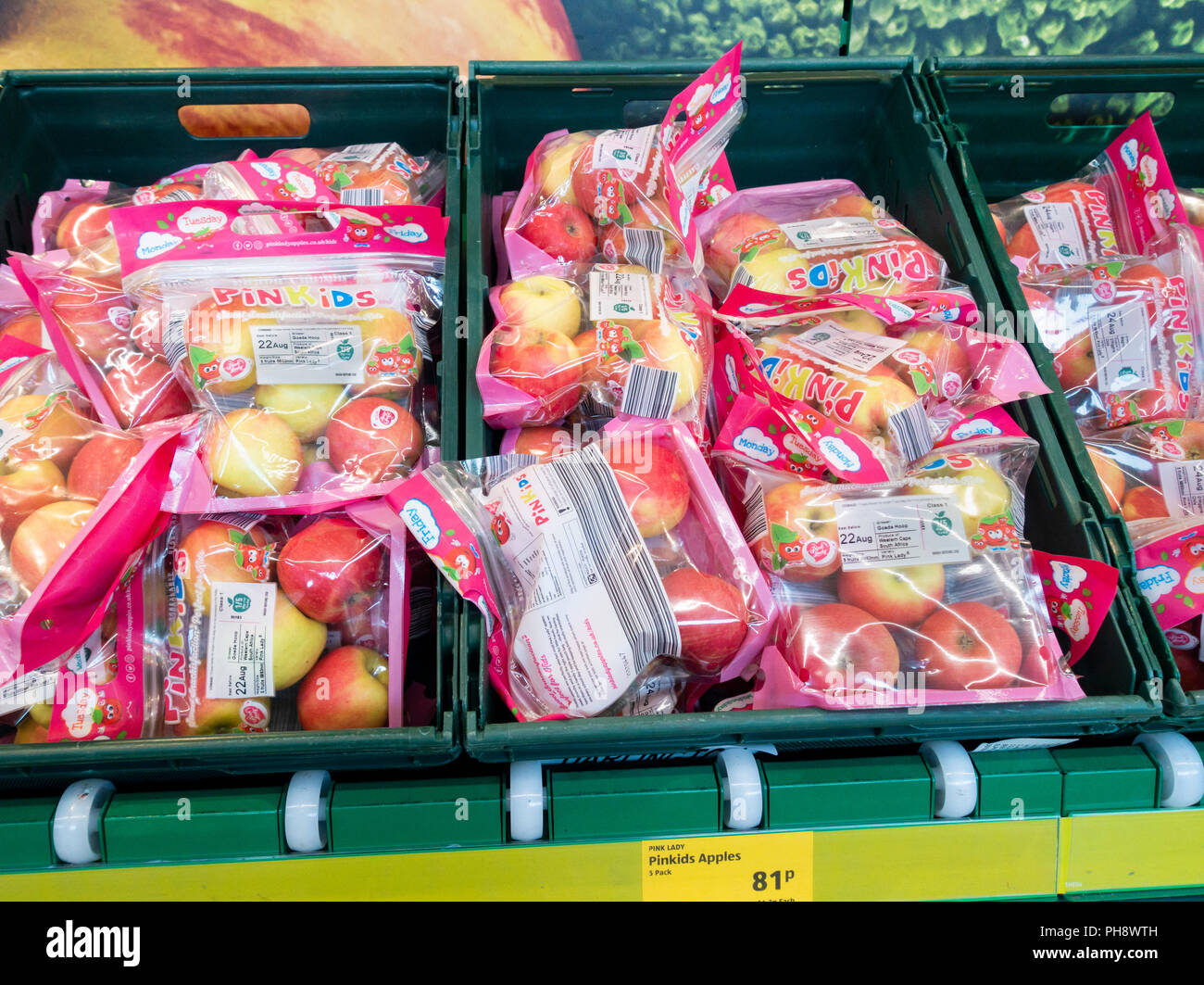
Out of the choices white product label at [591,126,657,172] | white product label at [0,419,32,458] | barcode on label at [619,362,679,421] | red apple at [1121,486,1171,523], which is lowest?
red apple at [1121,486,1171,523]

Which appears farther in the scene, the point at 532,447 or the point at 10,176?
the point at 10,176

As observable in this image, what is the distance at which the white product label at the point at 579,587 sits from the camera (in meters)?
1.01

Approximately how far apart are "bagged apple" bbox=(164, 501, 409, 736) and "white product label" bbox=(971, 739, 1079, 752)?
75cm

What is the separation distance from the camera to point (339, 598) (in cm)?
109

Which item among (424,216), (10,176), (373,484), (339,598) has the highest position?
(10,176)

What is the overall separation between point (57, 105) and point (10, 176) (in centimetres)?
17

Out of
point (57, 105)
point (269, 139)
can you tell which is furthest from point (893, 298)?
point (57, 105)

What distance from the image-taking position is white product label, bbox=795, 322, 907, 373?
4.08 ft

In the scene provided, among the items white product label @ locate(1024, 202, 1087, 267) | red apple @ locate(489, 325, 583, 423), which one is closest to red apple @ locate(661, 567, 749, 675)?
red apple @ locate(489, 325, 583, 423)

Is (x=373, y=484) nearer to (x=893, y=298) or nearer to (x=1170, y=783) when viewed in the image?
(x=893, y=298)

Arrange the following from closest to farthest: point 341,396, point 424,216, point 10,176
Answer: point 341,396 < point 424,216 < point 10,176

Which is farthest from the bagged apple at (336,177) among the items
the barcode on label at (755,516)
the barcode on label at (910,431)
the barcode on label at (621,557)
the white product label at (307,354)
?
the barcode on label at (910,431)

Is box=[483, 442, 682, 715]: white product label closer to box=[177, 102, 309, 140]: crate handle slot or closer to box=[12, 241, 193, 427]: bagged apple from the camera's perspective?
box=[12, 241, 193, 427]: bagged apple
